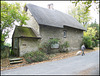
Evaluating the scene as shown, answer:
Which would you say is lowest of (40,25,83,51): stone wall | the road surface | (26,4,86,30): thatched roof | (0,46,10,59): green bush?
the road surface

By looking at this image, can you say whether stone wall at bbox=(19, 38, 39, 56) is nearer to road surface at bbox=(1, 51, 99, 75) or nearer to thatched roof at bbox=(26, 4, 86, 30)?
thatched roof at bbox=(26, 4, 86, 30)

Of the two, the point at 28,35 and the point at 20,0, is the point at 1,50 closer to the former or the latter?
the point at 28,35

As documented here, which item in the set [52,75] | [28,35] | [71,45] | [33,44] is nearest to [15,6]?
[28,35]

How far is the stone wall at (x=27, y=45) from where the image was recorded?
11633 mm

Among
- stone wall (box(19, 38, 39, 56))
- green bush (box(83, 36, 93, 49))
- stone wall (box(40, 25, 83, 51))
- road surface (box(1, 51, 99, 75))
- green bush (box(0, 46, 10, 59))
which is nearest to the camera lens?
road surface (box(1, 51, 99, 75))

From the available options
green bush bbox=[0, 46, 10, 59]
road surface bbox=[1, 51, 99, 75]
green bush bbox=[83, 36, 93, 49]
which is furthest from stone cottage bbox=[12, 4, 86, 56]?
road surface bbox=[1, 51, 99, 75]

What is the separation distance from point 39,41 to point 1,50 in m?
4.98

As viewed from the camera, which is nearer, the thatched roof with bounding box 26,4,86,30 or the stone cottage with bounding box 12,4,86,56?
the stone cottage with bounding box 12,4,86,56

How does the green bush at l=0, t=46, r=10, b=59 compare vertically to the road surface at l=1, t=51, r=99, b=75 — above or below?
above

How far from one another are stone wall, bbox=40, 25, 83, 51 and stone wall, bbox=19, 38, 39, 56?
125 cm

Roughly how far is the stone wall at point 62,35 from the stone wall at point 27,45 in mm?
1254

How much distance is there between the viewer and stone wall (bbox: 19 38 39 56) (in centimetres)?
1163

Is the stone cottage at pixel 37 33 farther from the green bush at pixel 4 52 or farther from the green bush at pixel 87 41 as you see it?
the green bush at pixel 87 41

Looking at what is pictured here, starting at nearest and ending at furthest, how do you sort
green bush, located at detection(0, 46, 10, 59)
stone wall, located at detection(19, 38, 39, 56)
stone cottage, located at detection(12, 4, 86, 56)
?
green bush, located at detection(0, 46, 10, 59)
stone wall, located at detection(19, 38, 39, 56)
stone cottage, located at detection(12, 4, 86, 56)
